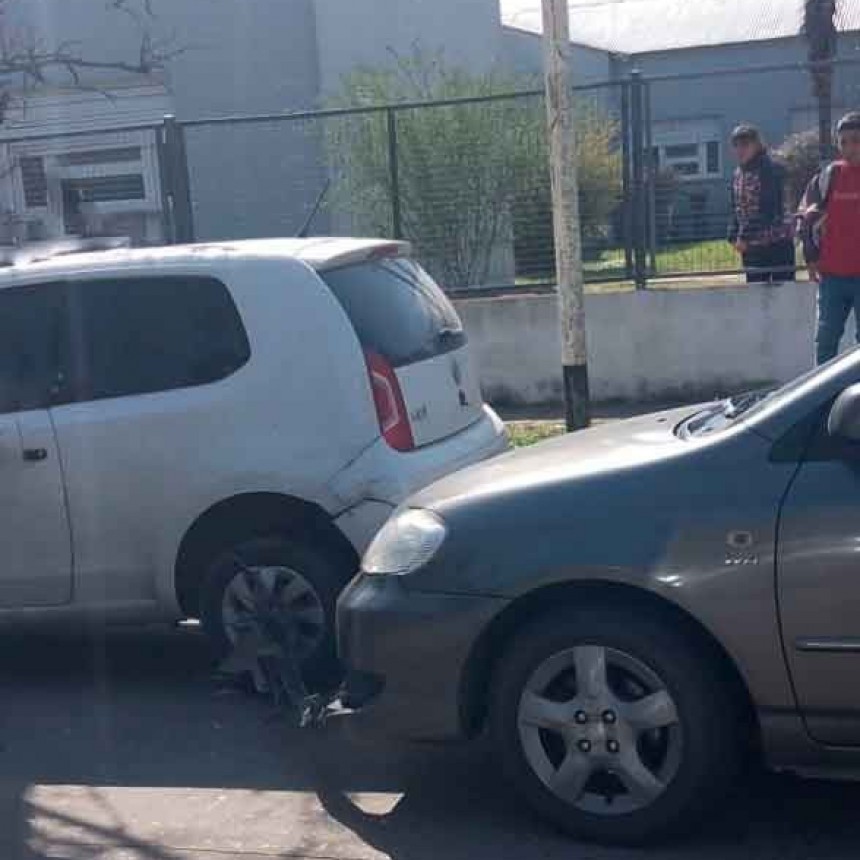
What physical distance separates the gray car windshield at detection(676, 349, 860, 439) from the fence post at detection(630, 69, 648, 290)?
6.82m

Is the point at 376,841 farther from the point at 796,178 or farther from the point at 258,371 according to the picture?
the point at 796,178

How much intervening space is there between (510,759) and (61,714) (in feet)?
7.67

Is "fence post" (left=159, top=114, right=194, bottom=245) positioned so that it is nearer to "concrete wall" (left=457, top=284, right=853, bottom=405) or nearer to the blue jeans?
"concrete wall" (left=457, top=284, right=853, bottom=405)

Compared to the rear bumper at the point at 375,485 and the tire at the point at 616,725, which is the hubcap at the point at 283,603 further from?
the tire at the point at 616,725

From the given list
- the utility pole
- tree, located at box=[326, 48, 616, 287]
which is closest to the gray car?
the utility pole

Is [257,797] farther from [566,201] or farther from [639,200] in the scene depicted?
[639,200]

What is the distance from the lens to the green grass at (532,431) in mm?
11195

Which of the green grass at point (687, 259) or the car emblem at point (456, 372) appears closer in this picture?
the car emblem at point (456, 372)

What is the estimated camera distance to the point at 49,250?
311 inches

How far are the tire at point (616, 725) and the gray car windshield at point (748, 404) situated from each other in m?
0.72

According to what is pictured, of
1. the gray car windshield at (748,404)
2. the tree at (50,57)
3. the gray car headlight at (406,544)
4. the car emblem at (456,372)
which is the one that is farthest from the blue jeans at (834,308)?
the gray car headlight at (406,544)

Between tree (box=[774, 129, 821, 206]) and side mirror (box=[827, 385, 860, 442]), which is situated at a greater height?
tree (box=[774, 129, 821, 206])

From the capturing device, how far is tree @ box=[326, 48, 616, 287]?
1340 cm

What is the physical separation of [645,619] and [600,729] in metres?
0.34
